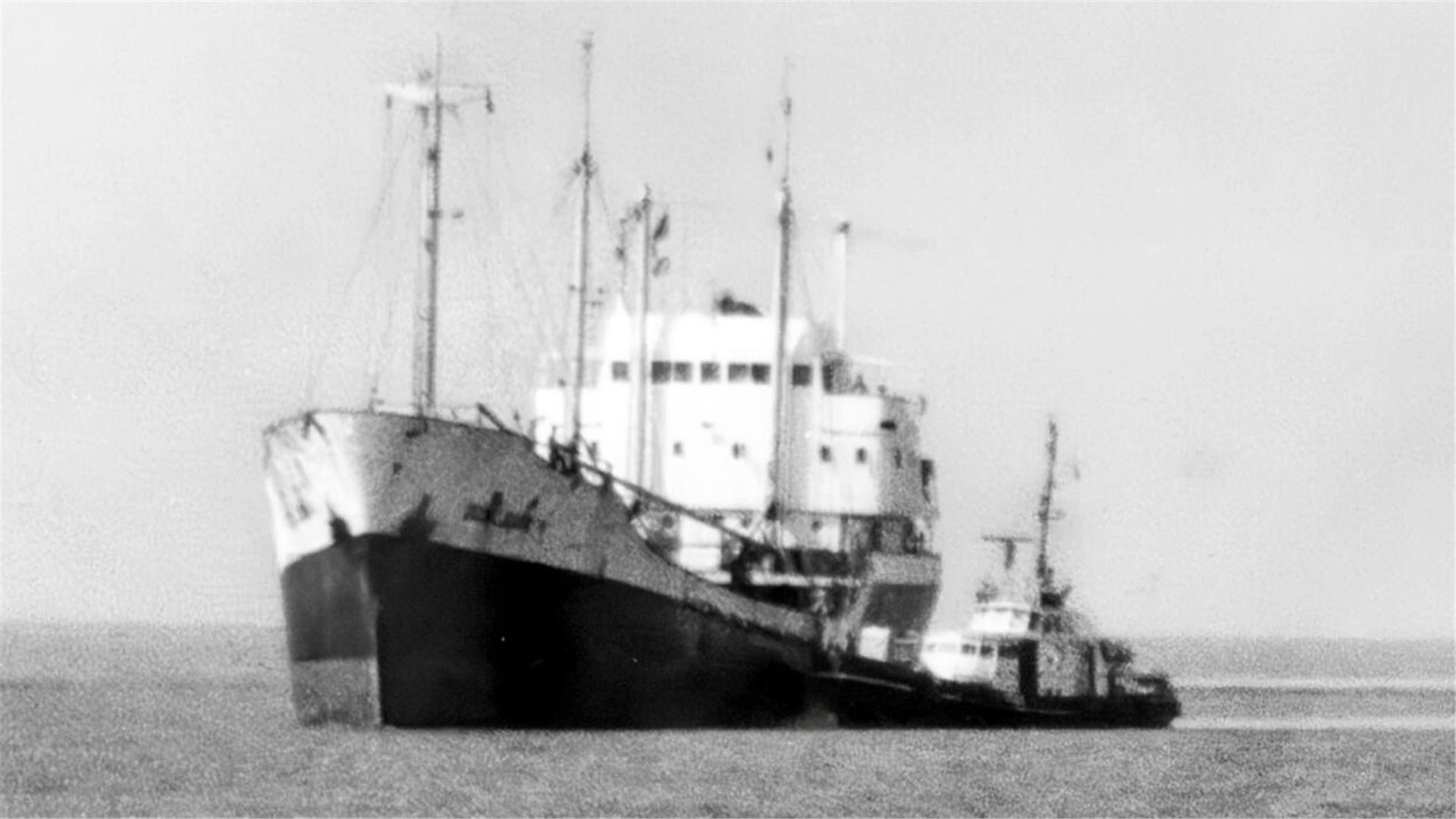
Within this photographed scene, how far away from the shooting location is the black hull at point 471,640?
33.2 meters

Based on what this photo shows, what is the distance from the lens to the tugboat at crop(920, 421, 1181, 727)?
4034 centimetres

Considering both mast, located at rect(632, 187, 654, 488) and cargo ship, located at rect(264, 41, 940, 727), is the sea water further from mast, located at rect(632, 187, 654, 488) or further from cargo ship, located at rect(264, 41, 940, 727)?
mast, located at rect(632, 187, 654, 488)

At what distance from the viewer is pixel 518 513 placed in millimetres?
33500

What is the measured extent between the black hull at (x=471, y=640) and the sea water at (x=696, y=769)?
0.37 m

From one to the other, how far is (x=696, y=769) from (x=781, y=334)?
382 inches

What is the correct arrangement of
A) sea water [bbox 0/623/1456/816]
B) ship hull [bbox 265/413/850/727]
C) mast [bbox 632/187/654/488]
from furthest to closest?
1. mast [bbox 632/187/654/488]
2. ship hull [bbox 265/413/850/727]
3. sea water [bbox 0/623/1456/816]

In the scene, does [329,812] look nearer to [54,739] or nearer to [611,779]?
[611,779]

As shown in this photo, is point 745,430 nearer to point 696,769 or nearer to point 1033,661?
point 1033,661


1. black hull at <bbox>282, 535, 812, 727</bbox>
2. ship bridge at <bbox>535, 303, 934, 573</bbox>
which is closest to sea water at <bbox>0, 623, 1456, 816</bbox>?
black hull at <bbox>282, 535, 812, 727</bbox>

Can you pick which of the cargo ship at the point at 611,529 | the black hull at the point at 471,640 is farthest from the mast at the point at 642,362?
the black hull at the point at 471,640

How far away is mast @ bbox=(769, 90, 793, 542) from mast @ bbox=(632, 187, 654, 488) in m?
1.85

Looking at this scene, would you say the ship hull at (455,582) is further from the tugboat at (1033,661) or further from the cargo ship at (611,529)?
the tugboat at (1033,661)

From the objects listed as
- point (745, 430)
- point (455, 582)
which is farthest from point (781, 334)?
point (455, 582)

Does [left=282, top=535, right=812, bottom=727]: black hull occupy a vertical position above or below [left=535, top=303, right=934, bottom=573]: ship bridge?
below
